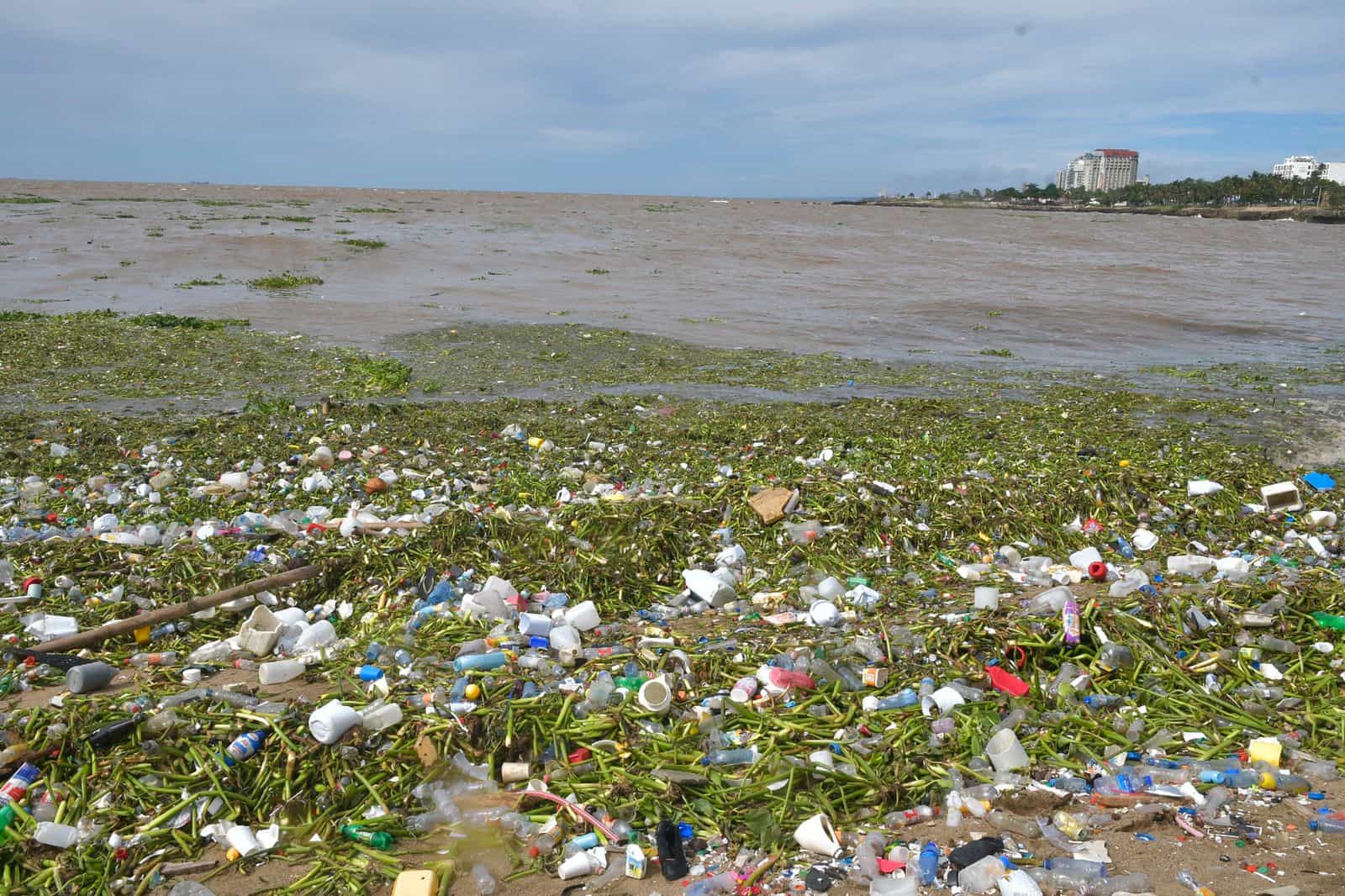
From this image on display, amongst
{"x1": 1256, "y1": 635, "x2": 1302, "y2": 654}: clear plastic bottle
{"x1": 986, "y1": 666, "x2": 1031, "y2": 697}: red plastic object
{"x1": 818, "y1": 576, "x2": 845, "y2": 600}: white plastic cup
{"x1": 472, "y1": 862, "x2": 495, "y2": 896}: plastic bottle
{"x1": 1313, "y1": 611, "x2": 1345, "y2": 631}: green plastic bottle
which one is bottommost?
{"x1": 472, "y1": 862, "x2": 495, "y2": 896}: plastic bottle

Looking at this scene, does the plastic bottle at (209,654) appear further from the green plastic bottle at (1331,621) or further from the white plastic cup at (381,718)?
the green plastic bottle at (1331,621)

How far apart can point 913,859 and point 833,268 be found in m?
24.1

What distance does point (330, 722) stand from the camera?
319cm

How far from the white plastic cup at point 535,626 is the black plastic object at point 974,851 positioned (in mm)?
2100

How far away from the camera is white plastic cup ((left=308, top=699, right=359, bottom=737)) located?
3186mm

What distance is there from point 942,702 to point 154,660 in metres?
3.34

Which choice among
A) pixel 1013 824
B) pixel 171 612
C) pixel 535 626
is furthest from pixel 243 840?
pixel 1013 824

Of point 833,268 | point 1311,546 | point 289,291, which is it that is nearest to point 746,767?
point 1311,546

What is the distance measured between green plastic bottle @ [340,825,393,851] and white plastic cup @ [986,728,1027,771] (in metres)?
2.04

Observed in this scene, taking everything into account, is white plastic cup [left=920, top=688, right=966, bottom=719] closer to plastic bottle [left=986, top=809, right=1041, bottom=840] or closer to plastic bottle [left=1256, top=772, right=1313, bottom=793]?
plastic bottle [left=986, top=809, right=1041, bottom=840]

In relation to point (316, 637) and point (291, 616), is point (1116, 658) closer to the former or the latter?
point (316, 637)

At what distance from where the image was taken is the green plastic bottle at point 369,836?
2787 mm

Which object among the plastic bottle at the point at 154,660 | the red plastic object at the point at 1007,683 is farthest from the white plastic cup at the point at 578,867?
the plastic bottle at the point at 154,660

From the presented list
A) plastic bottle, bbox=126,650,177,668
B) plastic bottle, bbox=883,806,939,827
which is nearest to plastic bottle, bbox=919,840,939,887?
plastic bottle, bbox=883,806,939,827
